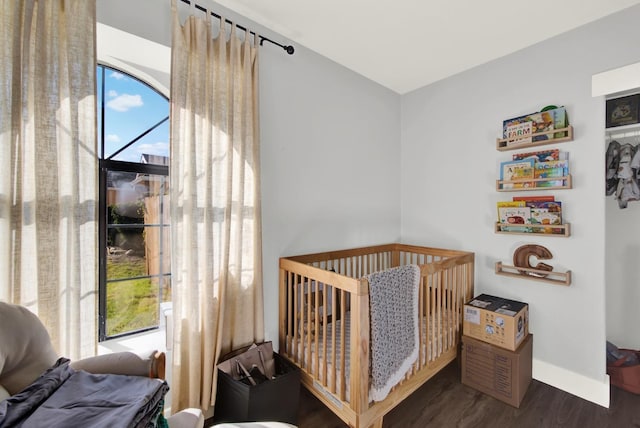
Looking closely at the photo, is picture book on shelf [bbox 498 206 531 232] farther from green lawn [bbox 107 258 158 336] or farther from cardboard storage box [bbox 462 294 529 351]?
green lawn [bbox 107 258 158 336]

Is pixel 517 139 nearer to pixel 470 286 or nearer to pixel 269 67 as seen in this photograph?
pixel 470 286

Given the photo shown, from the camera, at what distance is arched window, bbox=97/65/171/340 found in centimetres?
171

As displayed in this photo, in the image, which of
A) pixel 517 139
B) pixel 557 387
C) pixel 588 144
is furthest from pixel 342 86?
pixel 557 387

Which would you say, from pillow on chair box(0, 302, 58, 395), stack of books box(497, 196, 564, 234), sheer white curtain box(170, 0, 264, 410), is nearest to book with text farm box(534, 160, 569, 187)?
stack of books box(497, 196, 564, 234)

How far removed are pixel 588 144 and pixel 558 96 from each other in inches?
16.2

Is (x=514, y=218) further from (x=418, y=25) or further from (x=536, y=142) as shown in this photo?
(x=418, y=25)

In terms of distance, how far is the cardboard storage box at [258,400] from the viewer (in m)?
1.48

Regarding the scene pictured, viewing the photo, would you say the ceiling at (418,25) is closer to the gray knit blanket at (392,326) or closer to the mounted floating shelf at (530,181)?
the mounted floating shelf at (530,181)

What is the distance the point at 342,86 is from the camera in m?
2.50

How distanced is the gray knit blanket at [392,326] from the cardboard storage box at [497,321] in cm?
66

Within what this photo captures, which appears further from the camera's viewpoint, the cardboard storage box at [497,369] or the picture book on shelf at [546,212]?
the picture book on shelf at [546,212]

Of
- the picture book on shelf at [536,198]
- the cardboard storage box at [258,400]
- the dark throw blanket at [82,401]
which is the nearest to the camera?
the dark throw blanket at [82,401]

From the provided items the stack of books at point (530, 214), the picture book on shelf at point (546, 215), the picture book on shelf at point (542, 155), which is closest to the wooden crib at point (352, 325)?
the stack of books at point (530, 214)

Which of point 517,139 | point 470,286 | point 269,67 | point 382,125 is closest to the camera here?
point 269,67
